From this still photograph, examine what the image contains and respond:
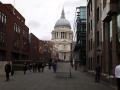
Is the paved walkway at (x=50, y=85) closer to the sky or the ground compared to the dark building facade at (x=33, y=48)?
closer to the ground

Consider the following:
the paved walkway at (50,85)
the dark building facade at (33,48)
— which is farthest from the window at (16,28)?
the paved walkway at (50,85)

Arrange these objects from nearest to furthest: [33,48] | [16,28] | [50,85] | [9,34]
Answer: [50,85], [9,34], [16,28], [33,48]

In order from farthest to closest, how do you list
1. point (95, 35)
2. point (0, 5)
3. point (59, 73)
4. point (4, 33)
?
point (4, 33) → point (0, 5) → point (95, 35) → point (59, 73)

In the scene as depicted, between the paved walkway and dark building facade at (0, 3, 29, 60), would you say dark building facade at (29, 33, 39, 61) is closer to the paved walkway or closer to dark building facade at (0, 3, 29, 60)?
dark building facade at (0, 3, 29, 60)

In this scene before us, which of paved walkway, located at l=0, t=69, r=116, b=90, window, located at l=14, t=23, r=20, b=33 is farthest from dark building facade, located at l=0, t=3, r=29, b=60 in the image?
paved walkway, located at l=0, t=69, r=116, b=90

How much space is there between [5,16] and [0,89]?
53.0 meters

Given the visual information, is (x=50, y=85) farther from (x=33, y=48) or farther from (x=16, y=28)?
(x=33, y=48)

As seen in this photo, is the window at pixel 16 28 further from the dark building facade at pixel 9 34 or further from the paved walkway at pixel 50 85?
the paved walkway at pixel 50 85

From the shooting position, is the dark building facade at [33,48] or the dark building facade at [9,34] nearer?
the dark building facade at [9,34]

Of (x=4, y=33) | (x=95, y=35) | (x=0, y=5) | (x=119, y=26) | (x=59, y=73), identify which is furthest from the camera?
(x=4, y=33)

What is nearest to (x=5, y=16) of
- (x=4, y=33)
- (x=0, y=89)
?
(x=4, y=33)

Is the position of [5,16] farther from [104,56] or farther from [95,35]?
[104,56]

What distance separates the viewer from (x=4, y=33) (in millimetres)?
75188

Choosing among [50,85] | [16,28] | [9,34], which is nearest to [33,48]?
[16,28]
